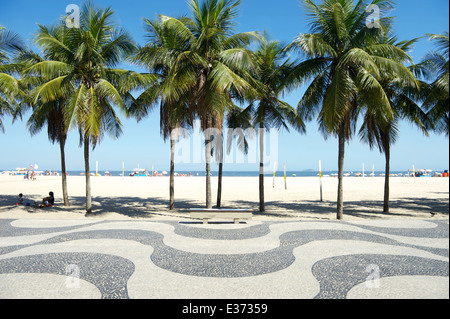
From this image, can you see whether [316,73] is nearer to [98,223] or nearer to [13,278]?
[98,223]

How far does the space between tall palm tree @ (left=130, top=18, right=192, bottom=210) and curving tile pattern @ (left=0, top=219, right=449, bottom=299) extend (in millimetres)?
5293

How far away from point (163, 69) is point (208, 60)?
3049 mm

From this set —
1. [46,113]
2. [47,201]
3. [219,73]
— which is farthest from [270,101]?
[47,201]

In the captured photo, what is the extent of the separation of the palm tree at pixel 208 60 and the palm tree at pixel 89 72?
2.53m

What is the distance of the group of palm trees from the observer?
29.4 feet

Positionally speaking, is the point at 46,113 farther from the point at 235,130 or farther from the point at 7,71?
the point at 235,130

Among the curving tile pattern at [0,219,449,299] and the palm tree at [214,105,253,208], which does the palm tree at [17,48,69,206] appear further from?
the palm tree at [214,105,253,208]

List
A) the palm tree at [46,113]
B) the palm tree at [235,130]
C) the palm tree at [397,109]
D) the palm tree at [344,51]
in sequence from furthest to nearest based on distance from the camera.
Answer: the palm tree at [235,130] < the palm tree at [46,113] < the palm tree at [397,109] < the palm tree at [344,51]

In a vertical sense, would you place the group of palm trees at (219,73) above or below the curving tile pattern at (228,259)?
above

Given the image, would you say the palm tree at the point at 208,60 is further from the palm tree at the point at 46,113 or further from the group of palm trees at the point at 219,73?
the palm tree at the point at 46,113

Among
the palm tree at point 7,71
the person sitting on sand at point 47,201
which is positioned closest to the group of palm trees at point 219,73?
the palm tree at point 7,71

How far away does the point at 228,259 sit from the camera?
5254 millimetres

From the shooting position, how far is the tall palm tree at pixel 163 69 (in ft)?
31.9
